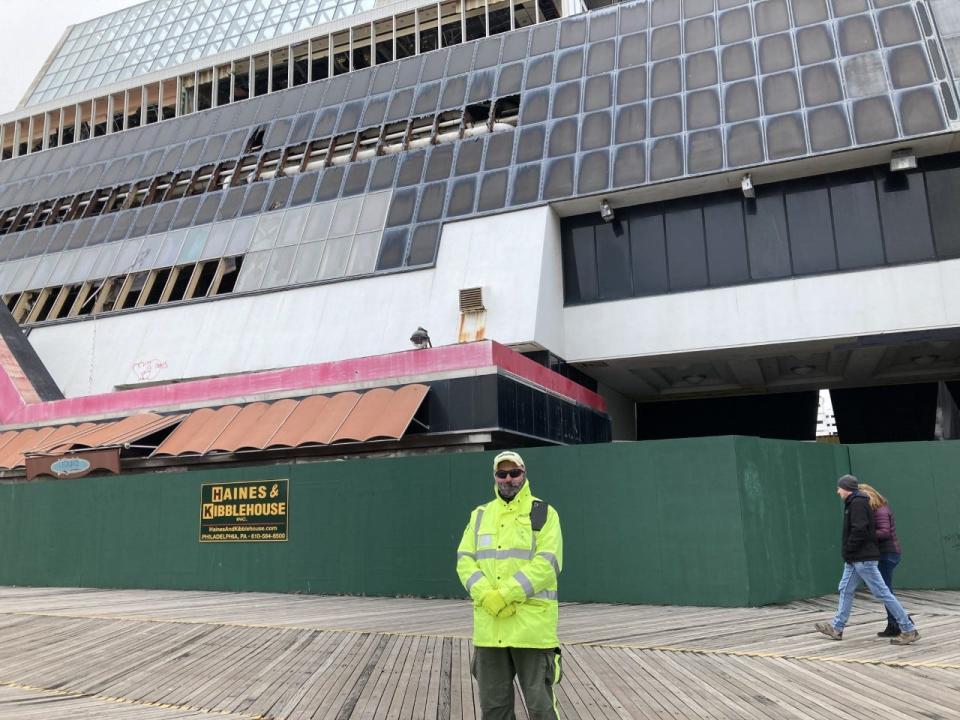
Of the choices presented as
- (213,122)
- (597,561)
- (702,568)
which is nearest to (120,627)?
(597,561)

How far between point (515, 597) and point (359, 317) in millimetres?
19345

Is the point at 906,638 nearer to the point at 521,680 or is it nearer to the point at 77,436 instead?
the point at 521,680

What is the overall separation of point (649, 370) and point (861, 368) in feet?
25.1

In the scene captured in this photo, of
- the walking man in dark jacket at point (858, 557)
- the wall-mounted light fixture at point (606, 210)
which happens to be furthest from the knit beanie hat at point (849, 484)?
the wall-mounted light fixture at point (606, 210)

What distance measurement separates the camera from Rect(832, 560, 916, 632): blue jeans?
798 centimetres

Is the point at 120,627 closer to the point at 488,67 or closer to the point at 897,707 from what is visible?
the point at 897,707

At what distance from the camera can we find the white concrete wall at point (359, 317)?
21703mm

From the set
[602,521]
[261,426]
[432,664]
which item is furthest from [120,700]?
[261,426]

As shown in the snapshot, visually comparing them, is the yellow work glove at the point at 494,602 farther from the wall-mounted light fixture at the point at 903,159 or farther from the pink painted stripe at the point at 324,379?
the wall-mounted light fixture at the point at 903,159

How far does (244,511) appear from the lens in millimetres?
14234

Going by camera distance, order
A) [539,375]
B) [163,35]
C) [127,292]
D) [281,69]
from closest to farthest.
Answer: [539,375], [127,292], [281,69], [163,35]

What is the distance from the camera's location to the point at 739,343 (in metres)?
21.0

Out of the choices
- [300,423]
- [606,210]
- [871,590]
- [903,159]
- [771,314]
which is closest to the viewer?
[871,590]

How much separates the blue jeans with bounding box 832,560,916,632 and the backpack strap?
17.3ft
